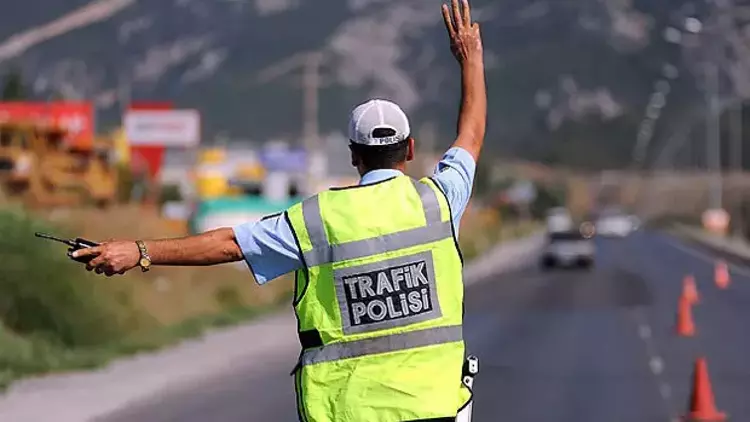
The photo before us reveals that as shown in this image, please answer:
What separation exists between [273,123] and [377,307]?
292ft

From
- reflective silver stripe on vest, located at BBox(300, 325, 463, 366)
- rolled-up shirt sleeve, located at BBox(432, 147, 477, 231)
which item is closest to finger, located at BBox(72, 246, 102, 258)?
reflective silver stripe on vest, located at BBox(300, 325, 463, 366)

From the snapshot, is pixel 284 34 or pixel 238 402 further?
pixel 284 34

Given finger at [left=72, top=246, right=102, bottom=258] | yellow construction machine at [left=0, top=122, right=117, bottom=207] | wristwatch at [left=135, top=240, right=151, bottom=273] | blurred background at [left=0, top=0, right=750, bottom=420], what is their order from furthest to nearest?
yellow construction machine at [left=0, top=122, right=117, bottom=207]
blurred background at [left=0, top=0, right=750, bottom=420]
wristwatch at [left=135, top=240, right=151, bottom=273]
finger at [left=72, top=246, right=102, bottom=258]

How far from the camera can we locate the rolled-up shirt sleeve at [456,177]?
5242mm

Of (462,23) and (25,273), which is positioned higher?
(462,23)

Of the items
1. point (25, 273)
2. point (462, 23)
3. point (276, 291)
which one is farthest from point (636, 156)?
point (462, 23)

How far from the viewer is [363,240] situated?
16.4 ft

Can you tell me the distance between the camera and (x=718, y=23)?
6869 centimetres

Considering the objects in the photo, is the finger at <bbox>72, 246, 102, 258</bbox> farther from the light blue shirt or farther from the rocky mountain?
the rocky mountain

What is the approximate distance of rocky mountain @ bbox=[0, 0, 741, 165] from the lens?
124ft

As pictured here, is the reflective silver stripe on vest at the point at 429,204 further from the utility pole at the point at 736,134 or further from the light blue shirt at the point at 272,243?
the utility pole at the point at 736,134

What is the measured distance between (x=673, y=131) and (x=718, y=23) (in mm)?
71058

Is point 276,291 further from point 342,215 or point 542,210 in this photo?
point 542,210

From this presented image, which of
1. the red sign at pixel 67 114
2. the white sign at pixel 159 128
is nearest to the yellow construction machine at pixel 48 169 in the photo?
the white sign at pixel 159 128
